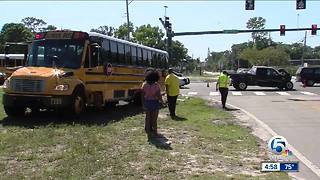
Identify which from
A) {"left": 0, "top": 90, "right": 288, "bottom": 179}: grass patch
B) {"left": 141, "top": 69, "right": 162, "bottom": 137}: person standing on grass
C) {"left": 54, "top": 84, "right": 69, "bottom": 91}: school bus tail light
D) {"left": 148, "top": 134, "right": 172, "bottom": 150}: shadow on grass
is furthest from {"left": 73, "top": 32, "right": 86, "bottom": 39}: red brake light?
{"left": 148, "top": 134, "right": 172, "bottom": 150}: shadow on grass

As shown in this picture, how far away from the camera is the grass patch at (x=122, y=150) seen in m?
8.60

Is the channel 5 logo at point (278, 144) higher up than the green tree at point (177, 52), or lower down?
lower down

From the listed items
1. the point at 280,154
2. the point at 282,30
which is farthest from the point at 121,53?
the point at 282,30

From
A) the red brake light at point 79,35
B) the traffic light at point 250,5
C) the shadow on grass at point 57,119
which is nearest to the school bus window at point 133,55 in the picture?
the shadow on grass at point 57,119

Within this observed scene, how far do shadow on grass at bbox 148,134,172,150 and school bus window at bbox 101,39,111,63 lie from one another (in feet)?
20.2

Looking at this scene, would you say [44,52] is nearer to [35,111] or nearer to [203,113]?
[35,111]

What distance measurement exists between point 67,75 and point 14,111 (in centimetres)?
214

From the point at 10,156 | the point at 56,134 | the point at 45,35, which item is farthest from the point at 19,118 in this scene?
the point at 10,156

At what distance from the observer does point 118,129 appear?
558 inches

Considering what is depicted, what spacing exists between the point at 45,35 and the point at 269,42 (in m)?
148

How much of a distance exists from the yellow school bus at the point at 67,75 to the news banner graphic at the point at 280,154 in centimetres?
824

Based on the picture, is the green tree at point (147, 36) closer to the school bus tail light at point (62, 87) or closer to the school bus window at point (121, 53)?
the school bus window at point (121, 53)

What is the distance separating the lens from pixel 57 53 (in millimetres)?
16734

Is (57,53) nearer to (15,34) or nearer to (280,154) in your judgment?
(280,154)
